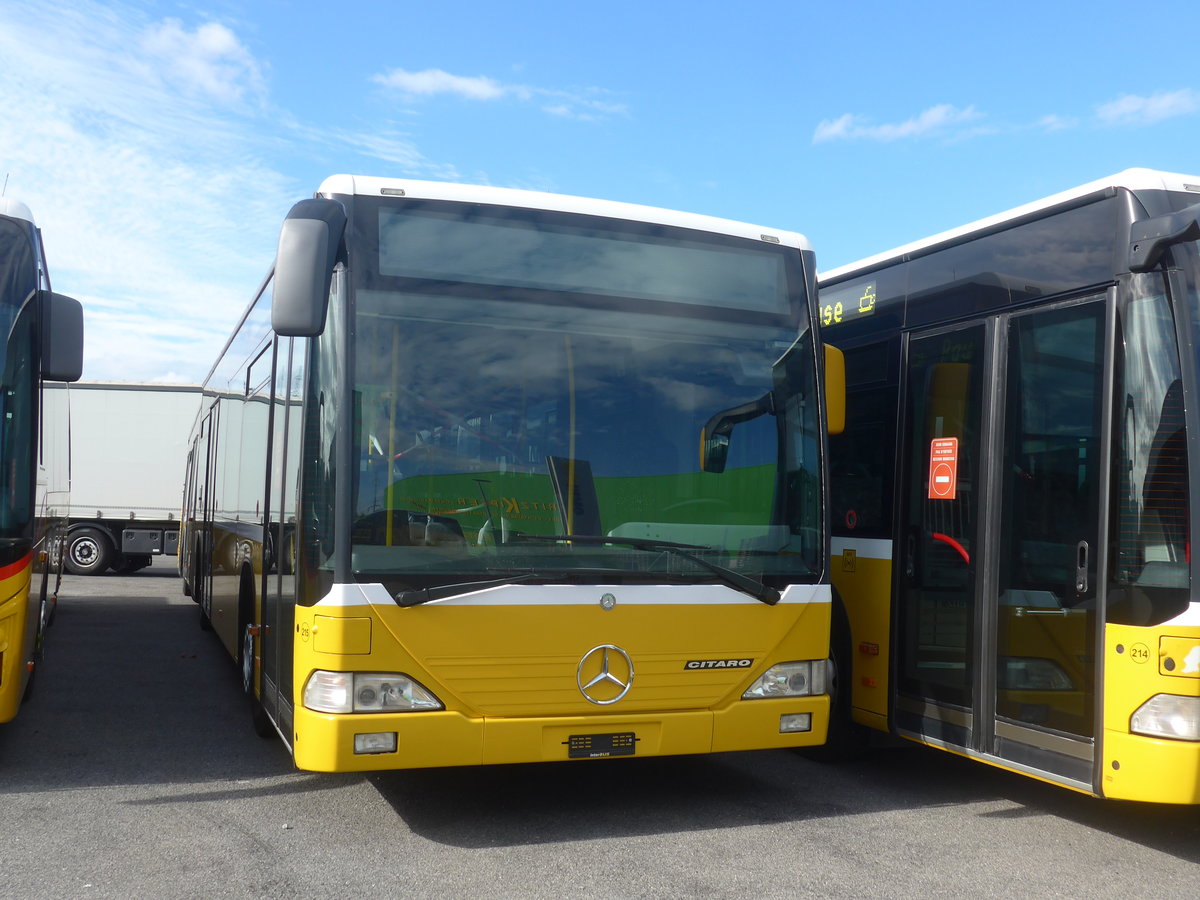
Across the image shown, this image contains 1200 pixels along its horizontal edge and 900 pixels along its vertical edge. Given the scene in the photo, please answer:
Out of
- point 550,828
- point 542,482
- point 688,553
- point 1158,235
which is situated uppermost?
point 1158,235

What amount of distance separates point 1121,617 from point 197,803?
4512 mm

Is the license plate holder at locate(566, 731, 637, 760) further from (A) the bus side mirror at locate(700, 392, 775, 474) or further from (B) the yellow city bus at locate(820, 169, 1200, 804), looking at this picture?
(B) the yellow city bus at locate(820, 169, 1200, 804)

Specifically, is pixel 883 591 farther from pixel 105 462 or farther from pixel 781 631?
pixel 105 462

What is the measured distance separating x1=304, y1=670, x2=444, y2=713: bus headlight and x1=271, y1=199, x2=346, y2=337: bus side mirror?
58.8 inches

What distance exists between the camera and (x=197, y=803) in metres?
5.74

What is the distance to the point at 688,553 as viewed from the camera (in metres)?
5.46

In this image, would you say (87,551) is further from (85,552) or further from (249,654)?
(249,654)

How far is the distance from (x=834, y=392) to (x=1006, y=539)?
45.7 inches

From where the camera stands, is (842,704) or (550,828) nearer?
(550,828)

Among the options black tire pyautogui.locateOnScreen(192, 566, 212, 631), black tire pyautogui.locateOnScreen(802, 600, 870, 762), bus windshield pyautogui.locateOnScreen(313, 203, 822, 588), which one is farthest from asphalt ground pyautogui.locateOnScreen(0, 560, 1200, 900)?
black tire pyautogui.locateOnScreen(192, 566, 212, 631)

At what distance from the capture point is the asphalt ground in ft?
15.1

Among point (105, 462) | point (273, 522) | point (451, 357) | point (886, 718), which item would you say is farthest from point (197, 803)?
point (105, 462)

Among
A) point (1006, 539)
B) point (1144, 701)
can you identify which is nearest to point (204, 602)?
point (1006, 539)

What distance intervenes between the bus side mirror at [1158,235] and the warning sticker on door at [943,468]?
1.45m
